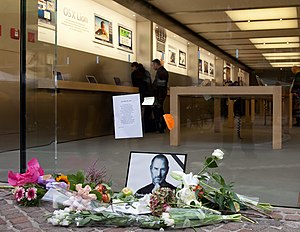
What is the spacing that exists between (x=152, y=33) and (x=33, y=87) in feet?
6.62

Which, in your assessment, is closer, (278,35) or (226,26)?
(278,35)

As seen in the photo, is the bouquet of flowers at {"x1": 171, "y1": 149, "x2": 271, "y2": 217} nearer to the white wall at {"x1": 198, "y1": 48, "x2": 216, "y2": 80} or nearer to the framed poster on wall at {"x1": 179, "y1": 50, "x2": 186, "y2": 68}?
the white wall at {"x1": 198, "y1": 48, "x2": 216, "y2": 80}

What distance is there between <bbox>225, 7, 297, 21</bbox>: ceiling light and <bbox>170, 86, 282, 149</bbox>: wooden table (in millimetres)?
1417

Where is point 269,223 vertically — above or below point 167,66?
below

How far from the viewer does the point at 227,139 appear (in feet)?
15.4

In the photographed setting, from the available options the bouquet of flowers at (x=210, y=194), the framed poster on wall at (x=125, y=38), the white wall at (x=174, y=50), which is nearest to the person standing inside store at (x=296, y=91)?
the white wall at (x=174, y=50)

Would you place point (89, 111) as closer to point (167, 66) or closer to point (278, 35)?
point (167, 66)

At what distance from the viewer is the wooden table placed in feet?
14.1

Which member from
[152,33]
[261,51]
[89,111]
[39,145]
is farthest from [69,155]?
[261,51]

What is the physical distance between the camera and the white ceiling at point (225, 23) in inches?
191

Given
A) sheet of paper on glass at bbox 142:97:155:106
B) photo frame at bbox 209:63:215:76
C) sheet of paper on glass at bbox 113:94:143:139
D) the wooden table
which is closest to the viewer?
sheet of paper on glass at bbox 113:94:143:139

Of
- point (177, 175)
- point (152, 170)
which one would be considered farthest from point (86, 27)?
point (177, 175)

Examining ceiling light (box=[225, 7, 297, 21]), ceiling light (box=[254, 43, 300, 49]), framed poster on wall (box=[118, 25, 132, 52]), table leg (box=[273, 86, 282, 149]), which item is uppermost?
ceiling light (box=[225, 7, 297, 21])

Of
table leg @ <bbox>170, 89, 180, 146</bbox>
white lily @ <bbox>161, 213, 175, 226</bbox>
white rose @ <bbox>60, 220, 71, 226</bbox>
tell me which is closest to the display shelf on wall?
table leg @ <bbox>170, 89, 180, 146</bbox>
